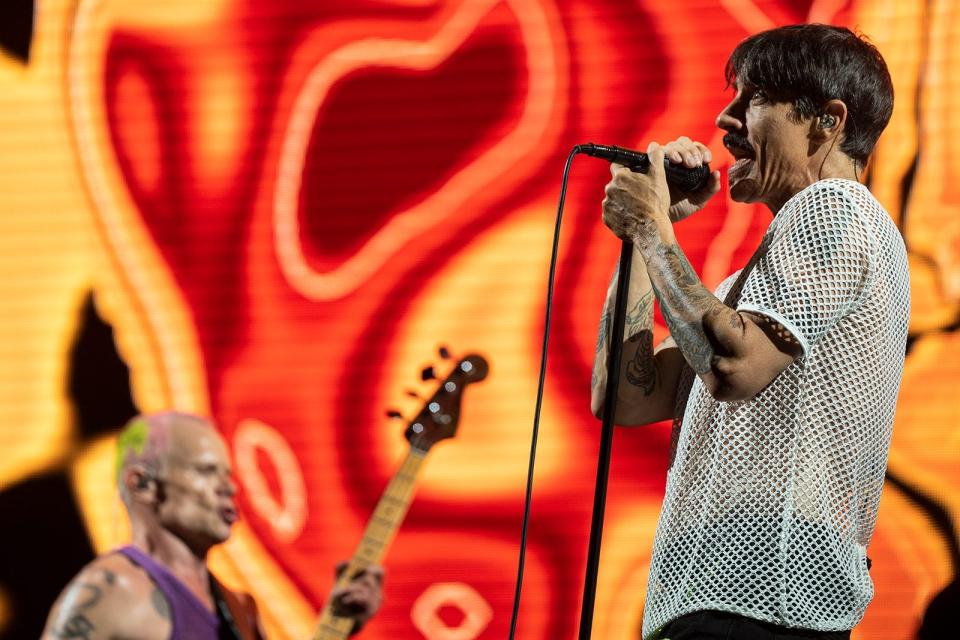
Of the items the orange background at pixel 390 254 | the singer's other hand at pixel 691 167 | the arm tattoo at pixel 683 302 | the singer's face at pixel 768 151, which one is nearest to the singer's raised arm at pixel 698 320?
the arm tattoo at pixel 683 302

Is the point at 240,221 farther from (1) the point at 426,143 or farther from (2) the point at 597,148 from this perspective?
(2) the point at 597,148

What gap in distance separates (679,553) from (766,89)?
0.77m

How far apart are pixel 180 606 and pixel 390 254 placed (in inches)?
78.9

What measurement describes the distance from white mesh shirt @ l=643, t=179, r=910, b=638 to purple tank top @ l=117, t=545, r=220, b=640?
2.22 ft

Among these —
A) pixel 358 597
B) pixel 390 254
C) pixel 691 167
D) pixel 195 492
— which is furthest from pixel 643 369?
pixel 390 254

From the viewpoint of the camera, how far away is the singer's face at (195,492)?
1.93 meters

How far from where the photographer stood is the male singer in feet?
5.72

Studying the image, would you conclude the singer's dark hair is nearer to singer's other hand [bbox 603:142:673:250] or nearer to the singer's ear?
the singer's ear

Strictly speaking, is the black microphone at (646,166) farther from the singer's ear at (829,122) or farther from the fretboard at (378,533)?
the fretboard at (378,533)

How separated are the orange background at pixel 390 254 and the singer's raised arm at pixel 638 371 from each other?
1.42 m

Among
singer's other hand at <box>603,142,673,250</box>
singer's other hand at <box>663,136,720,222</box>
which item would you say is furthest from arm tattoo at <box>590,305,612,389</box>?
singer's other hand at <box>603,142,673,250</box>

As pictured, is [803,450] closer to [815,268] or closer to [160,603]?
[815,268]

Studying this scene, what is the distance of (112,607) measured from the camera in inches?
69.6

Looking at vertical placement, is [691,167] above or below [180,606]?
above
